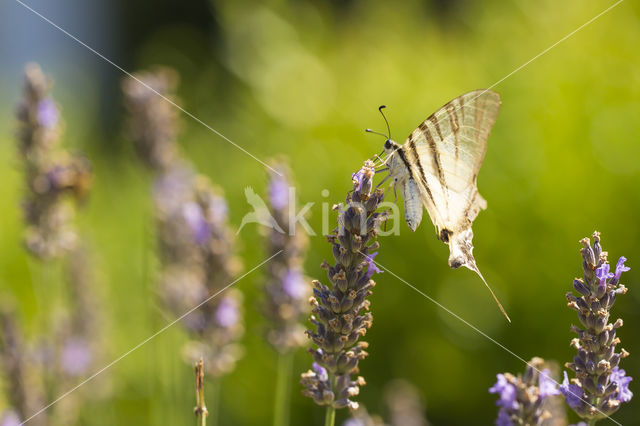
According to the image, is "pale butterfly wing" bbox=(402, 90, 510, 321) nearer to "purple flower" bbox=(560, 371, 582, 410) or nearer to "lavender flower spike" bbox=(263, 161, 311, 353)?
"lavender flower spike" bbox=(263, 161, 311, 353)

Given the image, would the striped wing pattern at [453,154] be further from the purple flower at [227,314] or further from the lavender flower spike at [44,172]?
the lavender flower spike at [44,172]

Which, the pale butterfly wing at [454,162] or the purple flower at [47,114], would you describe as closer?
the pale butterfly wing at [454,162]

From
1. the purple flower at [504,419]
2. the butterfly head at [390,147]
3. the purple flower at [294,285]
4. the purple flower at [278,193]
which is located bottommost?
the purple flower at [504,419]

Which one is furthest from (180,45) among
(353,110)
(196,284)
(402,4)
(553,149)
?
(196,284)

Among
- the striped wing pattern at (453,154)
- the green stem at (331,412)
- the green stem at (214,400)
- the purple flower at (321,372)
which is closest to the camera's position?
the green stem at (331,412)

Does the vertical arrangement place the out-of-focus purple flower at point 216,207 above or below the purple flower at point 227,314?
above

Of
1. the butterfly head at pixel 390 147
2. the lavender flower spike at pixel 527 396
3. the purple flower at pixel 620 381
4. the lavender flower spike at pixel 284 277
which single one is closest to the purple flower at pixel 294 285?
the lavender flower spike at pixel 284 277

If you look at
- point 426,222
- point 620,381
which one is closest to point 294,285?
point 620,381

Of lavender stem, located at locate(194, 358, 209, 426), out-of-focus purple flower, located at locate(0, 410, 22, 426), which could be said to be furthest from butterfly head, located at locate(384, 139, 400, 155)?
out-of-focus purple flower, located at locate(0, 410, 22, 426)
